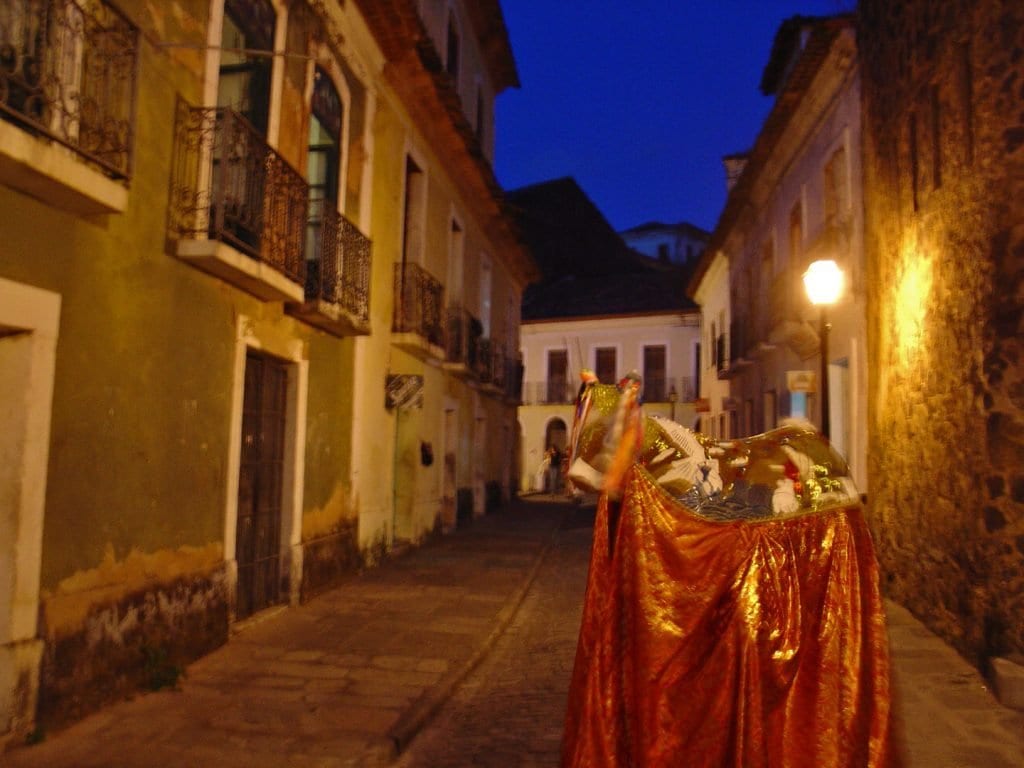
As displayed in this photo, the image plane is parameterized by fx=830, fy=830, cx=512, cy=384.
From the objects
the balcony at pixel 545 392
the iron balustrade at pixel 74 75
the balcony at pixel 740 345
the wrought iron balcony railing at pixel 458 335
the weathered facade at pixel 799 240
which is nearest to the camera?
the iron balustrade at pixel 74 75

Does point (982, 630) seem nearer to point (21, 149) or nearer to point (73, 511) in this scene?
point (73, 511)

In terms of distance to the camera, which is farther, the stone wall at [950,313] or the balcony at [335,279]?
the balcony at [335,279]

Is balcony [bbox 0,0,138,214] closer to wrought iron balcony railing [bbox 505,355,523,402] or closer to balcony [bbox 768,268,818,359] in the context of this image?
balcony [bbox 768,268,818,359]

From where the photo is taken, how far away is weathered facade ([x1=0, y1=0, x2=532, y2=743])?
4434mm

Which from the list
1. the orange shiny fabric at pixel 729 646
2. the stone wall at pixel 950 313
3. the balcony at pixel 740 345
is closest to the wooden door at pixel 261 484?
the orange shiny fabric at pixel 729 646

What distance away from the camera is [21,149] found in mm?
4043

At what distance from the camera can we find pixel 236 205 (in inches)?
261

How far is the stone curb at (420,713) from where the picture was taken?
4465 millimetres

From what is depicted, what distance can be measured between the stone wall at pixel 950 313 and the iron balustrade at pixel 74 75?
5.94 meters

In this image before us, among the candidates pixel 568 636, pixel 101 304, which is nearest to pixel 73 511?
pixel 101 304

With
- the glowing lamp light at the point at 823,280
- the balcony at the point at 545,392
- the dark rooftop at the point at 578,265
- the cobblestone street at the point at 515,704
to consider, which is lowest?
the cobblestone street at the point at 515,704

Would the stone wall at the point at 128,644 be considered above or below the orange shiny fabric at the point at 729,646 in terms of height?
below

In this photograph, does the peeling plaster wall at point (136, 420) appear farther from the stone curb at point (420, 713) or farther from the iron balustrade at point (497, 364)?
the iron balustrade at point (497, 364)

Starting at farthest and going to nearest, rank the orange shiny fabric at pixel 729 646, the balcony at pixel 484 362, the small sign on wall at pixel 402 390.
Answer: the balcony at pixel 484 362
the small sign on wall at pixel 402 390
the orange shiny fabric at pixel 729 646
